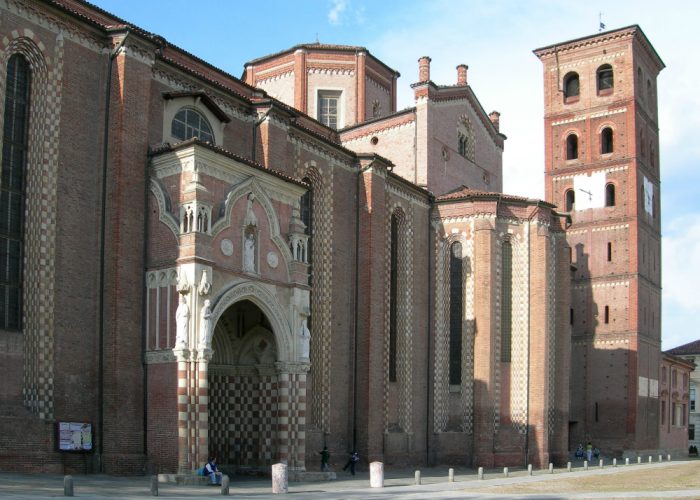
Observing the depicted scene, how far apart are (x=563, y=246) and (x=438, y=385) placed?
10.00m

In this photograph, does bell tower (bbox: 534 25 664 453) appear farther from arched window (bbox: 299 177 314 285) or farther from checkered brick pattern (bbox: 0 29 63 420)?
checkered brick pattern (bbox: 0 29 63 420)

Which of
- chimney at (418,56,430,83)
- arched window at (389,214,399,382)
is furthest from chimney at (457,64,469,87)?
arched window at (389,214,399,382)

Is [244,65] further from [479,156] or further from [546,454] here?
[546,454]

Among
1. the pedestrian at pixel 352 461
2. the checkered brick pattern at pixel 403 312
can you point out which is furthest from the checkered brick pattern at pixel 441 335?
the pedestrian at pixel 352 461

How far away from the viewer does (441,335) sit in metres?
42.4

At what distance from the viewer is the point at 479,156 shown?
50.2 metres

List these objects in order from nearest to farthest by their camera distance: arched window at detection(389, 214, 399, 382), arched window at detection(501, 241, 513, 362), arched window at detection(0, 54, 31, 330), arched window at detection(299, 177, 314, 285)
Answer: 1. arched window at detection(0, 54, 31, 330)
2. arched window at detection(299, 177, 314, 285)
3. arched window at detection(389, 214, 399, 382)
4. arched window at detection(501, 241, 513, 362)

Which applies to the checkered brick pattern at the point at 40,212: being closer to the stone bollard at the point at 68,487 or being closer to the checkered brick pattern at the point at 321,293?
the stone bollard at the point at 68,487

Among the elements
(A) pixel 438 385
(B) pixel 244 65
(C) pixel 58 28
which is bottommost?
(A) pixel 438 385

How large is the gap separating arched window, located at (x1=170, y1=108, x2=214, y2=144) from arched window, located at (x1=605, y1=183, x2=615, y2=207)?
3274 centimetres

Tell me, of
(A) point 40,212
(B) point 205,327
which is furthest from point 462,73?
(A) point 40,212

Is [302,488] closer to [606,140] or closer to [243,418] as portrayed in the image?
[243,418]

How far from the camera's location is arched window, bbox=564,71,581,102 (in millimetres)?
59466

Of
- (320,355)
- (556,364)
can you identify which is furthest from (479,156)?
(320,355)
